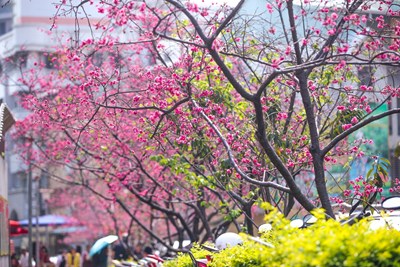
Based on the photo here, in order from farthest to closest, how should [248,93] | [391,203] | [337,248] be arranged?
[391,203] < [248,93] < [337,248]

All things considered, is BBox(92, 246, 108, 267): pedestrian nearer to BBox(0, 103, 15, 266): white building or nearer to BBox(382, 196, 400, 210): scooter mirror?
BBox(0, 103, 15, 266): white building

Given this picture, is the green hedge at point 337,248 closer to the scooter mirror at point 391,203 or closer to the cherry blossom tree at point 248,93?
the cherry blossom tree at point 248,93

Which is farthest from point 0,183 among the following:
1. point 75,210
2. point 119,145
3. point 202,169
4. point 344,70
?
point 75,210

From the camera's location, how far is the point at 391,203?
13609 millimetres

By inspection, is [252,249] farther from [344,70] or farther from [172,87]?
[344,70]

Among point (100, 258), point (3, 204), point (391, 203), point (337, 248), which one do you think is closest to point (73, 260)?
point (100, 258)

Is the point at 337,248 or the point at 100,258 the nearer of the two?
the point at 337,248

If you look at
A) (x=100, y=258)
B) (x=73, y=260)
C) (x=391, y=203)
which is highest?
(x=73, y=260)

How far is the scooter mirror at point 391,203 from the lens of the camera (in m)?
13.5

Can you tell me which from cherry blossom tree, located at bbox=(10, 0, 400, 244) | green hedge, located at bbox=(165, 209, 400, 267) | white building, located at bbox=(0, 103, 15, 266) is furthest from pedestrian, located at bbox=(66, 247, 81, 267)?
green hedge, located at bbox=(165, 209, 400, 267)

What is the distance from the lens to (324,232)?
9.22 meters

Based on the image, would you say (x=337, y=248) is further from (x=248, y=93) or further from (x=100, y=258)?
(x=100, y=258)

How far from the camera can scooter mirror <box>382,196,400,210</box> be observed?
13.5 metres

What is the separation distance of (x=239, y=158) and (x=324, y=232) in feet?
28.0
